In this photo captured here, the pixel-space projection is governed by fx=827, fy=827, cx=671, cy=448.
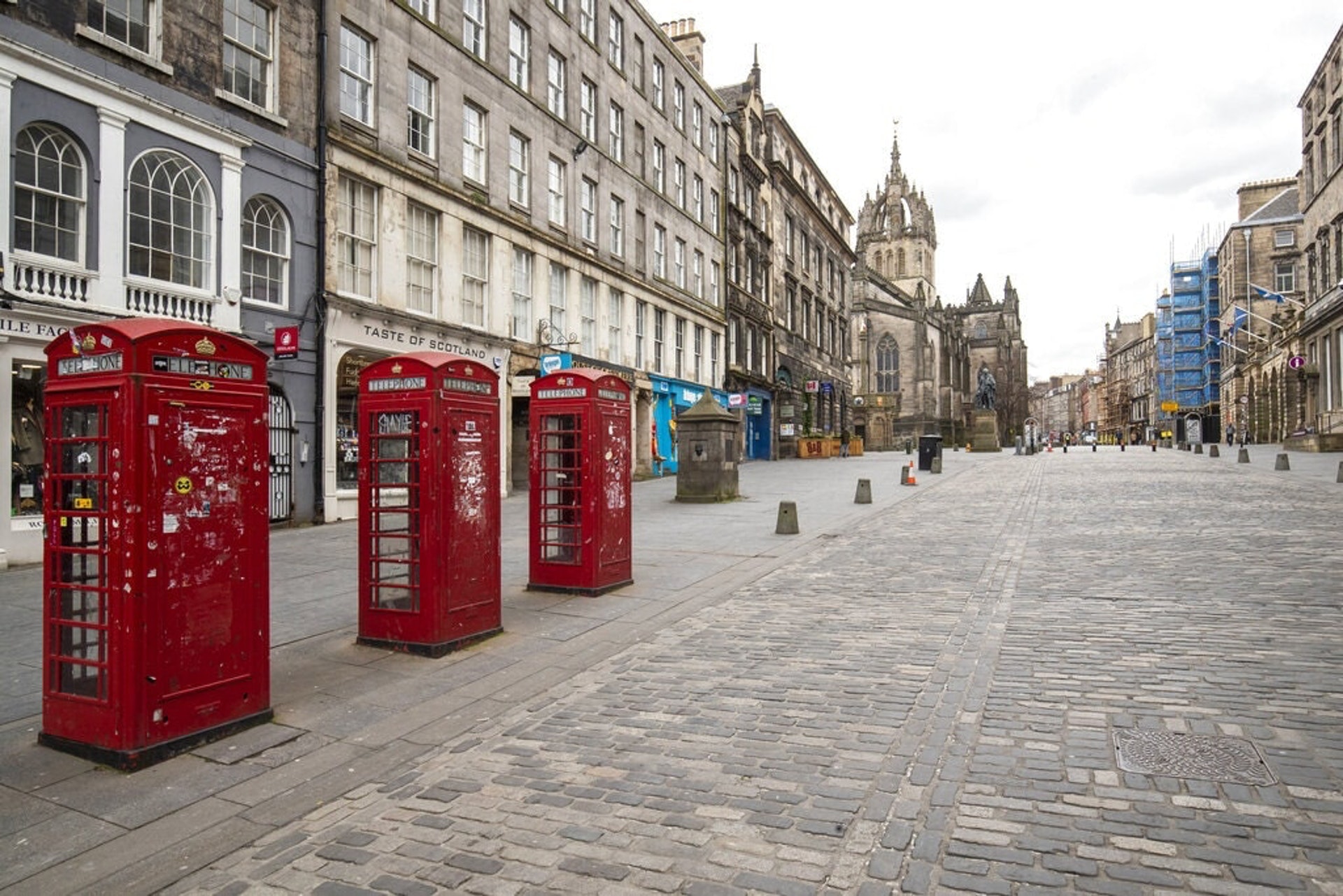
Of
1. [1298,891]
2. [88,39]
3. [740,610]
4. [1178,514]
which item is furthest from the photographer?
[1178,514]

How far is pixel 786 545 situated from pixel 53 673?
29.7 ft

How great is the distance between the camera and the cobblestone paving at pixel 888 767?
3131 millimetres

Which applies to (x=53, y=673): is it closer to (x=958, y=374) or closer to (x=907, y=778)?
(x=907, y=778)

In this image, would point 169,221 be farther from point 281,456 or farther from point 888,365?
point 888,365

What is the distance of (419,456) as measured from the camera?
19.9 ft

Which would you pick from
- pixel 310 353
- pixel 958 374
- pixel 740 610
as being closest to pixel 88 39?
pixel 310 353

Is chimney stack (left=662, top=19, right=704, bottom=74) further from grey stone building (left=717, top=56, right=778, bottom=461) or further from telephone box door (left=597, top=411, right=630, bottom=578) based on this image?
telephone box door (left=597, top=411, right=630, bottom=578)

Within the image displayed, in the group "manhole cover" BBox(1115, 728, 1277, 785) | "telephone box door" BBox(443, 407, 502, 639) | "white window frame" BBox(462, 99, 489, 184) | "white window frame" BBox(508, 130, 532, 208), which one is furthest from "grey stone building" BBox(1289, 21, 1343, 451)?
"telephone box door" BBox(443, 407, 502, 639)

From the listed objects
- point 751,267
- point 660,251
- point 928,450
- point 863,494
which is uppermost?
point 751,267

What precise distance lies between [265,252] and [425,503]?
10.4 metres

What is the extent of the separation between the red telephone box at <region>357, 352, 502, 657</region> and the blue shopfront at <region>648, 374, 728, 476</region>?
2171cm

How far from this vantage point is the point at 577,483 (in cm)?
845

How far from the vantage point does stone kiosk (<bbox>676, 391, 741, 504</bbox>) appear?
60.5 feet

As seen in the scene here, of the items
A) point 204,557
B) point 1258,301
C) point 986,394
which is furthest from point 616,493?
point 1258,301
